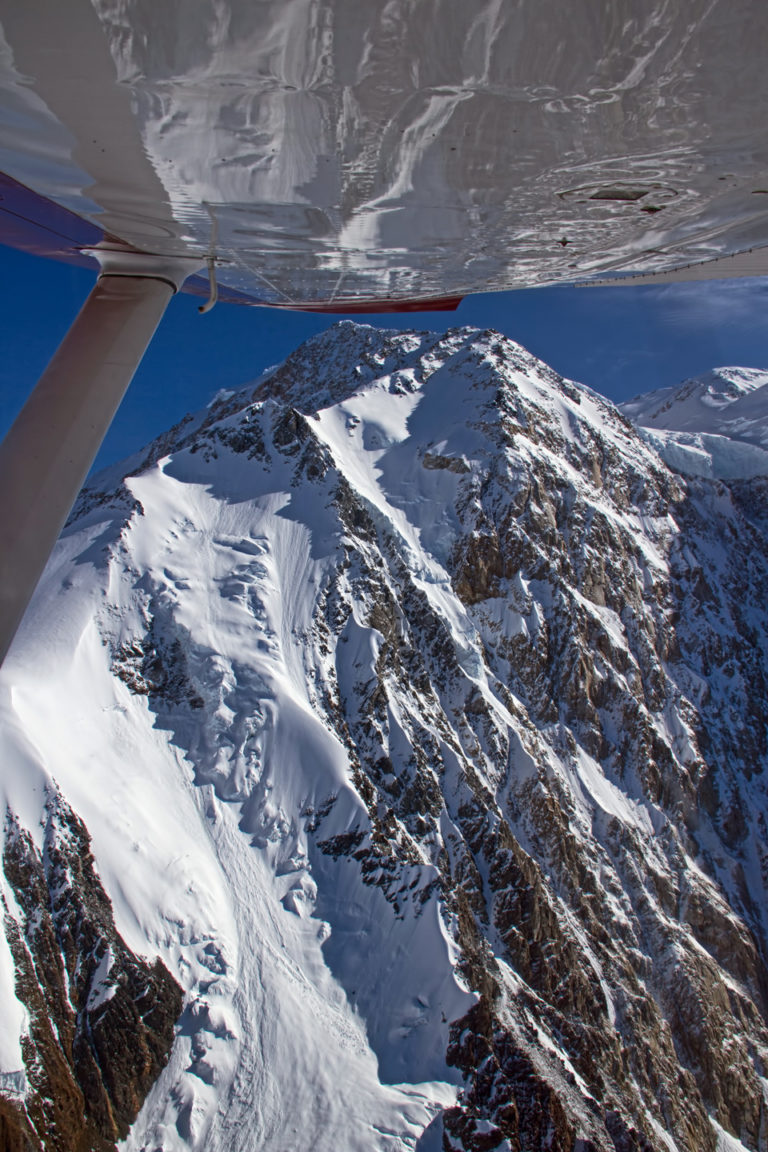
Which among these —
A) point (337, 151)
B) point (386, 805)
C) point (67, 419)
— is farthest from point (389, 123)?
point (386, 805)

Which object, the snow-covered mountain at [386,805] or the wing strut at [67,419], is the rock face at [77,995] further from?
the wing strut at [67,419]

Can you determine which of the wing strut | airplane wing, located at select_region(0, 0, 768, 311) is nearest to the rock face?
the wing strut

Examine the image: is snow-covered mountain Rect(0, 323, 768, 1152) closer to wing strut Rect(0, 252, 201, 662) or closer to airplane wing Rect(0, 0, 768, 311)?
wing strut Rect(0, 252, 201, 662)

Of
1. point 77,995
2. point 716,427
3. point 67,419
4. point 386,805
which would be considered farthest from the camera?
point 716,427

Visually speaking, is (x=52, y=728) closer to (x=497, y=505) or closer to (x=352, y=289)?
(x=352, y=289)

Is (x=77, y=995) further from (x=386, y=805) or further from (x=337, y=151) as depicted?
(x=337, y=151)
